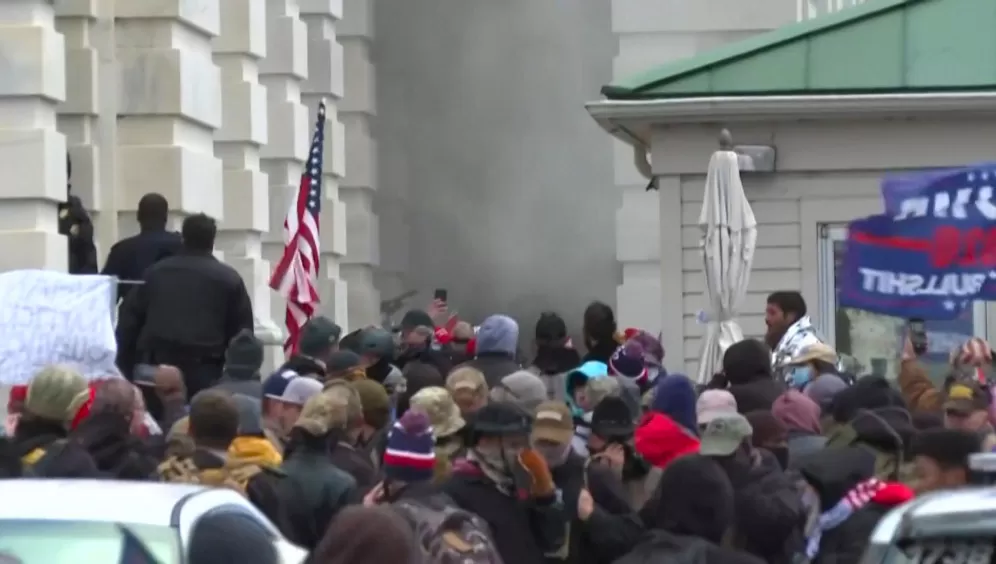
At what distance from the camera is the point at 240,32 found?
2220cm

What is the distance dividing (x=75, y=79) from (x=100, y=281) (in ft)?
21.1

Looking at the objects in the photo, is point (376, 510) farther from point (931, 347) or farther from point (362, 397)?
point (931, 347)

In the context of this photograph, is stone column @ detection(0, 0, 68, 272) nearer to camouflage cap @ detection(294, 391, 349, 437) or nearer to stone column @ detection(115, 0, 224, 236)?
stone column @ detection(115, 0, 224, 236)

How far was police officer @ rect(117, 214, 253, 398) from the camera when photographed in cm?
1426

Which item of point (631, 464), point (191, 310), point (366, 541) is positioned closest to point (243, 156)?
point (191, 310)

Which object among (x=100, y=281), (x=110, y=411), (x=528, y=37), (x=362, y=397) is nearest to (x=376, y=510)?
(x=110, y=411)

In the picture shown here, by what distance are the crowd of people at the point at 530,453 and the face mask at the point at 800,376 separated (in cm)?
93

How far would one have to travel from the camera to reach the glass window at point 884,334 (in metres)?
18.2

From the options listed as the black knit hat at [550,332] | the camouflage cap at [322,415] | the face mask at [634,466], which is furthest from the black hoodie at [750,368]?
the camouflage cap at [322,415]

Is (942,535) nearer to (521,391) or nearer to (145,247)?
(521,391)

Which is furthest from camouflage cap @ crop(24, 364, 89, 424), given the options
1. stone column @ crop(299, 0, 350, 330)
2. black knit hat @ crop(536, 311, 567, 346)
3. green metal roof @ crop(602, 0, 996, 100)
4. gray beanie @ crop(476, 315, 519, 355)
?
stone column @ crop(299, 0, 350, 330)

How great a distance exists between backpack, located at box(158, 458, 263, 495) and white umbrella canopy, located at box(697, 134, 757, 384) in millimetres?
8952

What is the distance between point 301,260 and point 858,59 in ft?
15.1

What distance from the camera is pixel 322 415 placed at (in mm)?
10055
